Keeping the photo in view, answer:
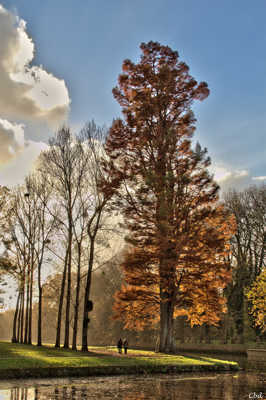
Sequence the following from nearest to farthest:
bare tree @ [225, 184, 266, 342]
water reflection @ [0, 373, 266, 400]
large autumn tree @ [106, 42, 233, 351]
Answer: water reflection @ [0, 373, 266, 400] < large autumn tree @ [106, 42, 233, 351] < bare tree @ [225, 184, 266, 342]

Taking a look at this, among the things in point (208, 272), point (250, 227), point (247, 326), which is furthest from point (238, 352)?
point (208, 272)

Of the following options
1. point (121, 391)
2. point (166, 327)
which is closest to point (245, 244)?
point (166, 327)

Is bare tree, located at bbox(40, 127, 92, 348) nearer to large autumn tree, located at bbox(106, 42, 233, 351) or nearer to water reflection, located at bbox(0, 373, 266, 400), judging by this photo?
large autumn tree, located at bbox(106, 42, 233, 351)

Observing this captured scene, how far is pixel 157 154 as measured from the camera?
28.3 metres

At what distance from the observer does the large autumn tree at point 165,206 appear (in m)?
25.6

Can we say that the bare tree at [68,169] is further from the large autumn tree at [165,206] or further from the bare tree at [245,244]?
the bare tree at [245,244]

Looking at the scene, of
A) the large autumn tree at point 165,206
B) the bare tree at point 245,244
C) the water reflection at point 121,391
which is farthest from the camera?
the bare tree at point 245,244

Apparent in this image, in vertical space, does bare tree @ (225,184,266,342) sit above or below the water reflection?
above

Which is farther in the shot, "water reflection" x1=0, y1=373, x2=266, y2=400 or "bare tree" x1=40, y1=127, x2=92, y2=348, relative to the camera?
"bare tree" x1=40, y1=127, x2=92, y2=348

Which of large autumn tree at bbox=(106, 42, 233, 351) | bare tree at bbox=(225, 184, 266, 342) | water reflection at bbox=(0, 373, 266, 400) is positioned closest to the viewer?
water reflection at bbox=(0, 373, 266, 400)

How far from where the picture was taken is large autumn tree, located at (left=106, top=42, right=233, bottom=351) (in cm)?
2561

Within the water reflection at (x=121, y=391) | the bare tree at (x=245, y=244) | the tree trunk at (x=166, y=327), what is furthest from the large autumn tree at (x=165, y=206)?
the bare tree at (x=245, y=244)

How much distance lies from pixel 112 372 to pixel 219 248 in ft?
35.1

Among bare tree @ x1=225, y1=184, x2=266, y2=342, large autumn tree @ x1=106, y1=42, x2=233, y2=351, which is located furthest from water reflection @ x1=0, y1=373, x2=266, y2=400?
bare tree @ x1=225, y1=184, x2=266, y2=342
